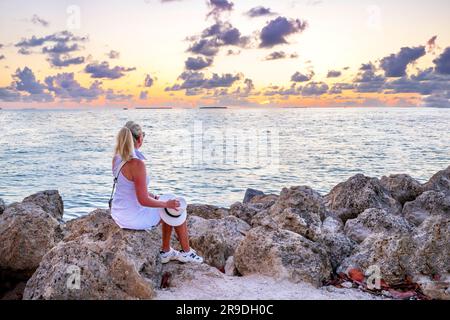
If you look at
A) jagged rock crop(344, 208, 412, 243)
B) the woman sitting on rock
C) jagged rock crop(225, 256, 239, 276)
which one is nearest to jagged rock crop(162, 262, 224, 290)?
the woman sitting on rock

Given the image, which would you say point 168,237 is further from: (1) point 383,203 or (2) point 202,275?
(1) point 383,203

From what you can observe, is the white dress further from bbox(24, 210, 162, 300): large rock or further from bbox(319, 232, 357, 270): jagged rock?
bbox(319, 232, 357, 270): jagged rock

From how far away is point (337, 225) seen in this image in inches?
364

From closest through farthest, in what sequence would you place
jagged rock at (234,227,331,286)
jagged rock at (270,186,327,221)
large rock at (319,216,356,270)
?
1. jagged rock at (234,227,331,286)
2. large rock at (319,216,356,270)
3. jagged rock at (270,186,327,221)

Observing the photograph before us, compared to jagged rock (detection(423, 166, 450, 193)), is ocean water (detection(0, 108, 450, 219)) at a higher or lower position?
lower

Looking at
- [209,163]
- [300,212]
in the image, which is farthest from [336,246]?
[209,163]

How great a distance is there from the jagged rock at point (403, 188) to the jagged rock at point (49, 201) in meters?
8.12

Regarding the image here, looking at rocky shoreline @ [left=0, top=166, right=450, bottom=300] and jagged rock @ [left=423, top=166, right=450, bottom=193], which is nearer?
rocky shoreline @ [left=0, top=166, right=450, bottom=300]

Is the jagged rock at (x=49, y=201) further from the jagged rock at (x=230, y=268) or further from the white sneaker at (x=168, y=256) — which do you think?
the white sneaker at (x=168, y=256)

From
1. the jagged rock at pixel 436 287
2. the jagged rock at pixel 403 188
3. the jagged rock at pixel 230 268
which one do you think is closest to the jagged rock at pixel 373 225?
the jagged rock at pixel 436 287

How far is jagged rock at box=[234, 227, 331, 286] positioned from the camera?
6.26m

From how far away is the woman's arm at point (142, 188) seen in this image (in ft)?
20.3

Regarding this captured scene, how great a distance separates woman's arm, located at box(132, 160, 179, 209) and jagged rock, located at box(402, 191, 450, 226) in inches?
259
